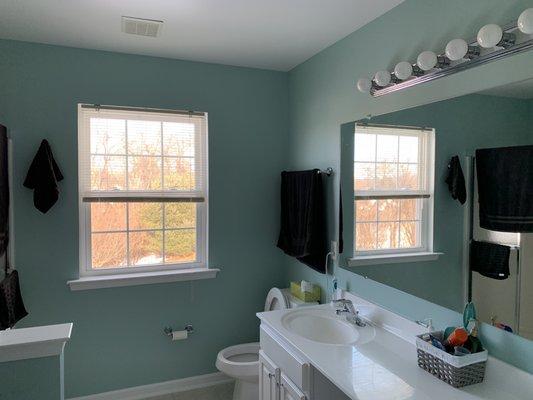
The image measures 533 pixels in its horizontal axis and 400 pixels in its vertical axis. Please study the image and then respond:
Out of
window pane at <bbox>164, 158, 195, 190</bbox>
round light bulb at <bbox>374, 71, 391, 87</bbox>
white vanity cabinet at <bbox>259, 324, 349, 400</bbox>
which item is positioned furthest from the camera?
window pane at <bbox>164, 158, 195, 190</bbox>

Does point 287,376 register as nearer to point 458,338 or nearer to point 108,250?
point 458,338

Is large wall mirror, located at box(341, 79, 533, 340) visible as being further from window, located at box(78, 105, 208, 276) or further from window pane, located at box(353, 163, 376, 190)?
window, located at box(78, 105, 208, 276)

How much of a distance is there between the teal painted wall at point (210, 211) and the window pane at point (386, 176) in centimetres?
114

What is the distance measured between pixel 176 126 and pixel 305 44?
1126mm

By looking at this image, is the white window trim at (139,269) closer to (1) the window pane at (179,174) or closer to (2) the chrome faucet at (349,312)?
(1) the window pane at (179,174)

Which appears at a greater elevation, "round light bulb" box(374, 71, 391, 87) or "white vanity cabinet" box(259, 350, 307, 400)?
"round light bulb" box(374, 71, 391, 87)

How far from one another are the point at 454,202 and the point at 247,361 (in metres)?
1.95

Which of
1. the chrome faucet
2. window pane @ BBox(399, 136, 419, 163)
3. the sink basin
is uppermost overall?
window pane @ BBox(399, 136, 419, 163)

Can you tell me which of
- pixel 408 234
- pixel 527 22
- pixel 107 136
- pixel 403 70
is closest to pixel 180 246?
pixel 107 136

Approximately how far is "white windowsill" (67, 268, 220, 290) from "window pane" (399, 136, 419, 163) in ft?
5.52

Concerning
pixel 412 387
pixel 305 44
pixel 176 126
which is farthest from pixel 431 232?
pixel 176 126

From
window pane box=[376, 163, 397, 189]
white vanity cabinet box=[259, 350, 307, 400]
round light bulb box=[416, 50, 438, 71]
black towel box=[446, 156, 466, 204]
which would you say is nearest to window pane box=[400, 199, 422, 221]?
window pane box=[376, 163, 397, 189]

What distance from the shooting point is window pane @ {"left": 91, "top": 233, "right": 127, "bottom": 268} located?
276cm

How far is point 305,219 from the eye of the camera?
2.68 metres
